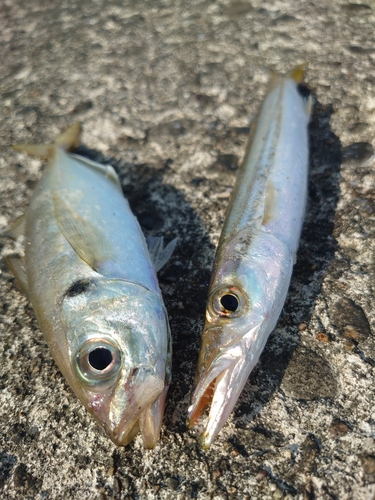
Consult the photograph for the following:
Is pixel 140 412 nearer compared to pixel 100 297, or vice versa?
pixel 140 412

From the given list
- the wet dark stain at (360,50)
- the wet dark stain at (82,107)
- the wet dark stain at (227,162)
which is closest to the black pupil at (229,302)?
the wet dark stain at (227,162)

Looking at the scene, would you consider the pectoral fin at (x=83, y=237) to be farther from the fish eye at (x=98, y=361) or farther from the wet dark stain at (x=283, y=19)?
the wet dark stain at (x=283, y=19)

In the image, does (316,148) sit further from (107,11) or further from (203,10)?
(107,11)

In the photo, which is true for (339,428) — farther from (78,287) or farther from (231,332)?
(78,287)

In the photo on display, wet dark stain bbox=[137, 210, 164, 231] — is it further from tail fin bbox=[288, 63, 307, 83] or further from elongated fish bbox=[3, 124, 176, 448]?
tail fin bbox=[288, 63, 307, 83]

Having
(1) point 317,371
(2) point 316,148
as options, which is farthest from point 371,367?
(2) point 316,148

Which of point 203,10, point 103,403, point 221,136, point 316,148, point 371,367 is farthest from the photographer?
point 203,10

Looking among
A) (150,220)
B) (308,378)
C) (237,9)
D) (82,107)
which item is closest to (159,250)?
(150,220)
